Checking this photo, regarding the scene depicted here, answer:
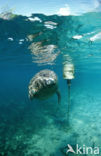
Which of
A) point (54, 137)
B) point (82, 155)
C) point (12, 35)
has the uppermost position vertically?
point (12, 35)

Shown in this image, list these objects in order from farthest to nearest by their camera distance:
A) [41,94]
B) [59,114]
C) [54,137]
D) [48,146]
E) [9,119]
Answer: [59,114] < [9,119] < [54,137] < [48,146] < [41,94]

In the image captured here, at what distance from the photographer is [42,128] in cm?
1512

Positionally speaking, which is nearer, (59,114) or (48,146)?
(48,146)

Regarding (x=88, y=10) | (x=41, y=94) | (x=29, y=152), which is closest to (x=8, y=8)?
(x=88, y=10)

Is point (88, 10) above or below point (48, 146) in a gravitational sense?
above

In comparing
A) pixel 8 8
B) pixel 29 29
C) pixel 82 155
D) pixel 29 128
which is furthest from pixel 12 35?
pixel 82 155

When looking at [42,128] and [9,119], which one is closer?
[42,128]

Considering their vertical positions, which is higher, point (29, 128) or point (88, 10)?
point (88, 10)

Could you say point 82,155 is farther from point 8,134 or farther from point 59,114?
point 59,114

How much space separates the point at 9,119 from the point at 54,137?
23.2 ft

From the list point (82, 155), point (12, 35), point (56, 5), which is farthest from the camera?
point (12, 35)

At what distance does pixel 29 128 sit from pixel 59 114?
5.36 m

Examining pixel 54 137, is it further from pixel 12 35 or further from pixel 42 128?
pixel 12 35

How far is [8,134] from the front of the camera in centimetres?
1380
